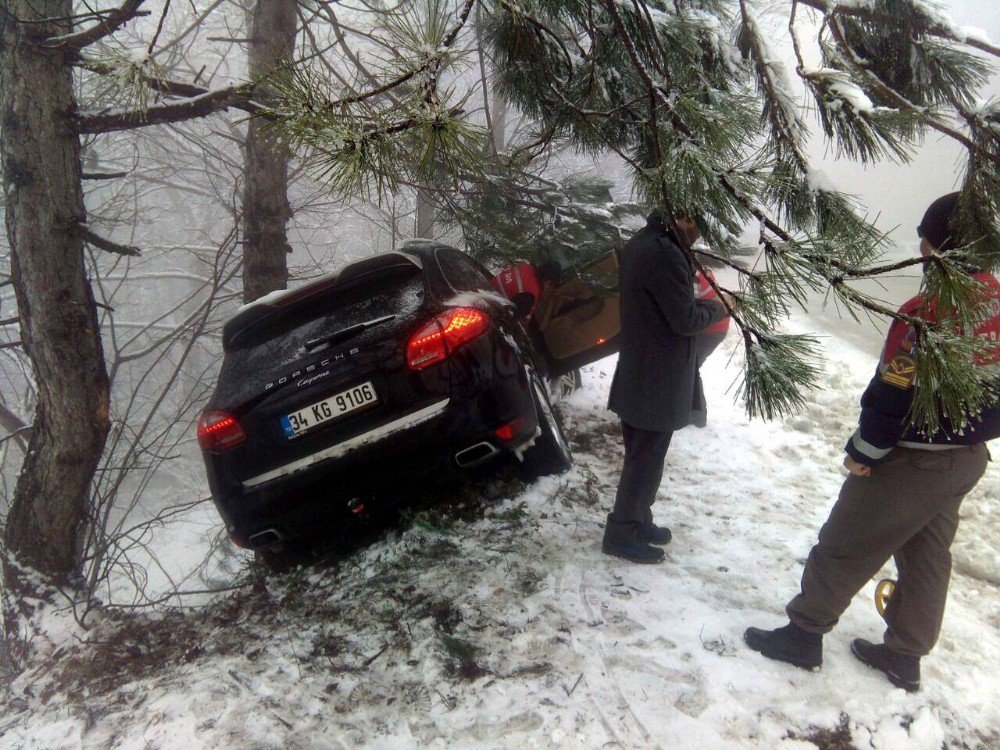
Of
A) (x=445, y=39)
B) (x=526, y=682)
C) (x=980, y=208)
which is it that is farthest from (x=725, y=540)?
(x=445, y=39)

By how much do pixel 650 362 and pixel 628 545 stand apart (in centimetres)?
102

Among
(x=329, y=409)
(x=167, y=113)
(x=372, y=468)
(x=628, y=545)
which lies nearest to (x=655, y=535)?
(x=628, y=545)

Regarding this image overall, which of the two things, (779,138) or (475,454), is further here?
(475,454)

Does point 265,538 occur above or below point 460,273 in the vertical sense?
below

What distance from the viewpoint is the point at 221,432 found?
287 cm

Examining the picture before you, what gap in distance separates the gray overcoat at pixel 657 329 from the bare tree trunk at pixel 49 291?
10.5ft

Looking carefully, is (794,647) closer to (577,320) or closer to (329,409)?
(329,409)

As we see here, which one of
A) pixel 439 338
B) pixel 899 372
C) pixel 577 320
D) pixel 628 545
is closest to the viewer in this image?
pixel 899 372

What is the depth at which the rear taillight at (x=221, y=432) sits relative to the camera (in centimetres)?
286

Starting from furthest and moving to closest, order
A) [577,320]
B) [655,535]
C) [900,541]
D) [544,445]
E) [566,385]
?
[566,385], [577,320], [544,445], [655,535], [900,541]

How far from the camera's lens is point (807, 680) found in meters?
2.30

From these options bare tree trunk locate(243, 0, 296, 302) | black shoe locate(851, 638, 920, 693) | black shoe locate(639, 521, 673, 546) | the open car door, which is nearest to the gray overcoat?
black shoe locate(639, 521, 673, 546)

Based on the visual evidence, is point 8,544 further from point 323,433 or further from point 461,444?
point 461,444

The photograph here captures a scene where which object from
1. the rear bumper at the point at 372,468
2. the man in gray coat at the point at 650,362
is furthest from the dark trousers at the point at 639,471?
the rear bumper at the point at 372,468
